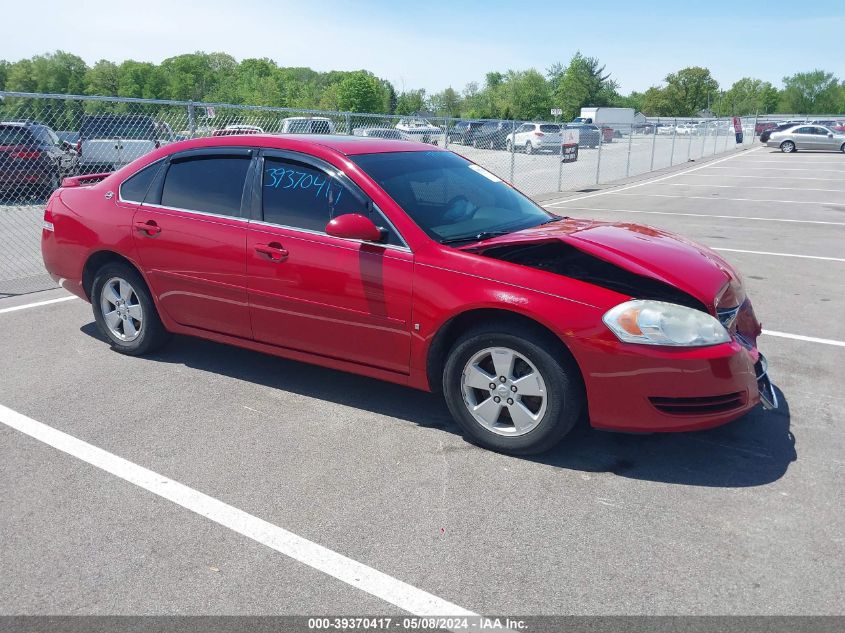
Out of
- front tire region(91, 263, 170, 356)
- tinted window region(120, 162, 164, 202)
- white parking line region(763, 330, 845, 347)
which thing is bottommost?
white parking line region(763, 330, 845, 347)

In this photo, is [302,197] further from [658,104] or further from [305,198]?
[658,104]

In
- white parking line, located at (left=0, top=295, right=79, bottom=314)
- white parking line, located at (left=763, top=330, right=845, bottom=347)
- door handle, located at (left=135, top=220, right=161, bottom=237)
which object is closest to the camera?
door handle, located at (left=135, top=220, right=161, bottom=237)

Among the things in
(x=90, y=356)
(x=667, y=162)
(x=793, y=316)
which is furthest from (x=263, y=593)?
(x=667, y=162)

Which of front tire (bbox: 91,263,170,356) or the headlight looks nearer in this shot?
the headlight

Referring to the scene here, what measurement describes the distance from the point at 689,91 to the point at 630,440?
136 m

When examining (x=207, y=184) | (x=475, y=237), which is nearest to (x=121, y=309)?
(x=207, y=184)

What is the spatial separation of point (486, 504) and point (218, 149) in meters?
3.01

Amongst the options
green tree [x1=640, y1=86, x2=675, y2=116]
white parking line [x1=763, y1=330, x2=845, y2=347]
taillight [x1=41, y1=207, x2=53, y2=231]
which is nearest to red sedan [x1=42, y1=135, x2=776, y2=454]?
taillight [x1=41, y1=207, x2=53, y2=231]

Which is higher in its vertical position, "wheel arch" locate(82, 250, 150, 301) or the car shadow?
"wheel arch" locate(82, 250, 150, 301)

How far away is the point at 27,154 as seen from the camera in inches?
514

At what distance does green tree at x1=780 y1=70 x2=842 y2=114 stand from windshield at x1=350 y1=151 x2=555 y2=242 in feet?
483

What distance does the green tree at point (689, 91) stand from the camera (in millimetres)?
126188

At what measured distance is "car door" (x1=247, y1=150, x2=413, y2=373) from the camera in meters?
4.18

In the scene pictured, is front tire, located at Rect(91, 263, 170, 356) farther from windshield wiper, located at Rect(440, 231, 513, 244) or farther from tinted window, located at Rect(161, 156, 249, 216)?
windshield wiper, located at Rect(440, 231, 513, 244)
